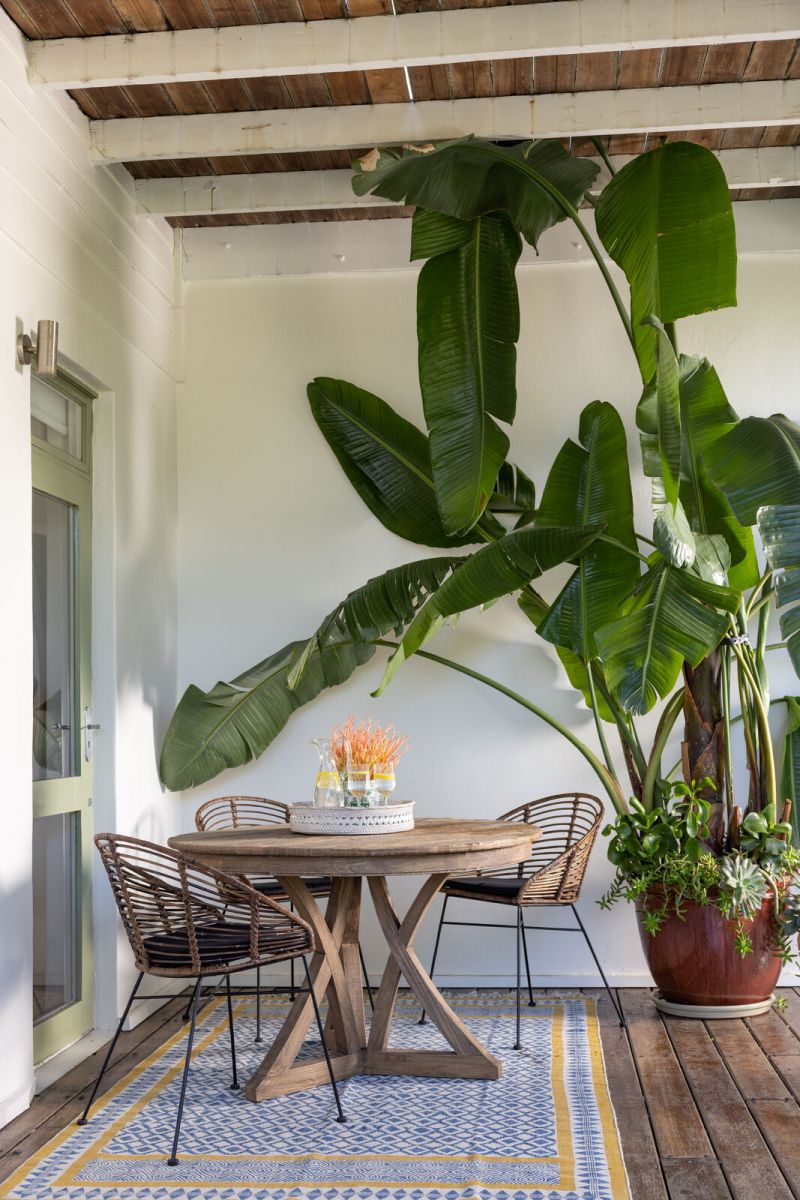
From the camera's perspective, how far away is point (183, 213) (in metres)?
4.99

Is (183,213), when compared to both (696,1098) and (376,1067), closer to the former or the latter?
(376,1067)

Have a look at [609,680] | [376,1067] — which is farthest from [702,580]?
[376,1067]

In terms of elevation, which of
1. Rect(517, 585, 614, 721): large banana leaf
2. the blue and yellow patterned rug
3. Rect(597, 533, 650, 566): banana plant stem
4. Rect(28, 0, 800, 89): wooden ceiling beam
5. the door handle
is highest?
Rect(28, 0, 800, 89): wooden ceiling beam

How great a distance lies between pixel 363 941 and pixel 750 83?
3897mm

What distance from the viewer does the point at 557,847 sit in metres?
4.90

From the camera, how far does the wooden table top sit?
3295 mm

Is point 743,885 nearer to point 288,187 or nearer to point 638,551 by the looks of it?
point 638,551

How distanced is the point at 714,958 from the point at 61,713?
2.62 metres

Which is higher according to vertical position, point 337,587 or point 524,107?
point 524,107

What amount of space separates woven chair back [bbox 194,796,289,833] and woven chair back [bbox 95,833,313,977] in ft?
4.86

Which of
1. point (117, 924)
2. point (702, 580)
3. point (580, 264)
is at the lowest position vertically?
point (117, 924)

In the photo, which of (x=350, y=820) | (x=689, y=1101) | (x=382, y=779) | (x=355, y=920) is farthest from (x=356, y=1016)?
(x=689, y=1101)

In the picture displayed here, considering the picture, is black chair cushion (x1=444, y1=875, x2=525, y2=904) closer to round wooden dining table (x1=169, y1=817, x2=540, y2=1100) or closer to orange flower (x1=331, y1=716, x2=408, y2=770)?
round wooden dining table (x1=169, y1=817, x2=540, y2=1100)

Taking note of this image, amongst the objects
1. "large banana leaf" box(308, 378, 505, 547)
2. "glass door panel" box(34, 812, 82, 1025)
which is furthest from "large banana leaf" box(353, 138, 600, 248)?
"glass door panel" box(34, 812, 82, 1025)
